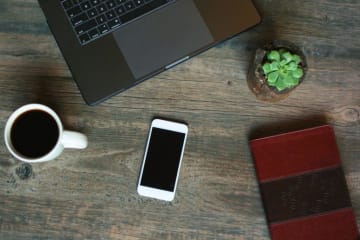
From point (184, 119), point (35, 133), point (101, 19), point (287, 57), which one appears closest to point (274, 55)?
point (287, 57)

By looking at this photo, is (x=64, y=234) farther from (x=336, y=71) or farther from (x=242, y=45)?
(x=336, y=71)

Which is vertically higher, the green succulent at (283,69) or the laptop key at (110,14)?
the laptop key at (110,14)

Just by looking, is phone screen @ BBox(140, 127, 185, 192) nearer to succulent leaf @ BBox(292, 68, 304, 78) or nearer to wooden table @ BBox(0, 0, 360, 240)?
wooden table @ BBox(0, 0, 360, 240)

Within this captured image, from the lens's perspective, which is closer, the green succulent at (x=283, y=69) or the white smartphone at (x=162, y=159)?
the green succulent at (x=283, y=69)

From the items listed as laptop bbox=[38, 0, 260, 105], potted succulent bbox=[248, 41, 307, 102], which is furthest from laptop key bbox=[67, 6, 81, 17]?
potted succulent bbox=[248, 41, 307, 102]

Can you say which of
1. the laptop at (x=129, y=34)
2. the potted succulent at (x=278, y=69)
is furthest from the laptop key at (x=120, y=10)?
the potted succulent at (x=278, y=69)

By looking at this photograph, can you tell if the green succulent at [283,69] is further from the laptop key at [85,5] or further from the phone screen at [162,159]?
the laptop key at [85,5]

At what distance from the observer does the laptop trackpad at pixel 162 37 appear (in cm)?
73

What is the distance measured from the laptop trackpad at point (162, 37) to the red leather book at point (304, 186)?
0.21 m

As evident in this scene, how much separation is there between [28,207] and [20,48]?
30 cm

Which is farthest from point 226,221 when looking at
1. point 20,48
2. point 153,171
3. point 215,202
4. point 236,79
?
point 20,48

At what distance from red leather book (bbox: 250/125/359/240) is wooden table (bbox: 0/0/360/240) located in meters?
0.03

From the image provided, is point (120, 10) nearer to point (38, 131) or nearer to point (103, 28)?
point (103, 28)

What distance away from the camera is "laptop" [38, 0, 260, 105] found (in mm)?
721
